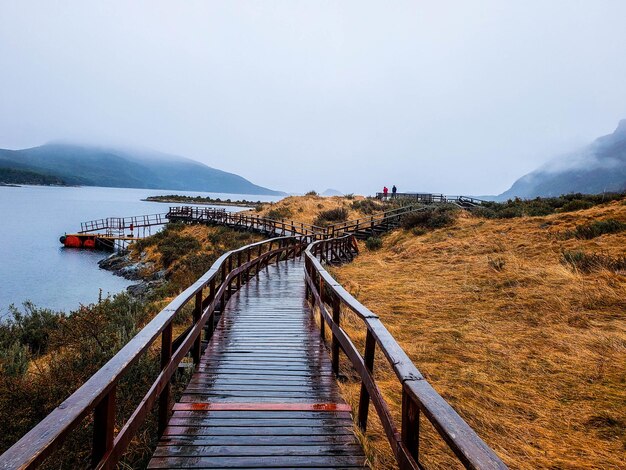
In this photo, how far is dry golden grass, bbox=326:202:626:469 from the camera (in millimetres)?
3434

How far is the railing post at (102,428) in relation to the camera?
187cm

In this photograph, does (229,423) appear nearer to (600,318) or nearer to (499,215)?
(600,318)

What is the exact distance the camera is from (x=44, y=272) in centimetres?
2566

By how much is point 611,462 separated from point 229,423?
3.17 metres

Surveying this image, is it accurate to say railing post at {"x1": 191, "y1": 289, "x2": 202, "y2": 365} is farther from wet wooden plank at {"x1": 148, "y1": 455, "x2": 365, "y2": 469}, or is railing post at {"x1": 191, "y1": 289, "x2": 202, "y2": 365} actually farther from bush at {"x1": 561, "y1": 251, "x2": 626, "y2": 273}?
bush at {"x1": 561, "y1": 251, "x2": 626, "y2": 273}

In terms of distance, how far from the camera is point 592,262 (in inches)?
345

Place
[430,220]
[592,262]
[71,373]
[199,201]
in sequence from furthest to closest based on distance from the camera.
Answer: [199,201], [430,220], [592,262], [71,373]

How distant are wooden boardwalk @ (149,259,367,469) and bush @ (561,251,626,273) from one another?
6701 mm

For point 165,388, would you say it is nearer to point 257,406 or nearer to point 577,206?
point 257,406

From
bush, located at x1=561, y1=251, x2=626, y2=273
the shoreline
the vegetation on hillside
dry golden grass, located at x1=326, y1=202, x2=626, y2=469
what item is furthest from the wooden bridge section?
the shoreline

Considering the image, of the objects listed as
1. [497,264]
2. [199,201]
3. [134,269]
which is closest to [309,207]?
[134,269]

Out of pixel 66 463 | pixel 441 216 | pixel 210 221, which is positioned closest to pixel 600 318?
pixel 66 463

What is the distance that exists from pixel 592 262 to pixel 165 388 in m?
9.52

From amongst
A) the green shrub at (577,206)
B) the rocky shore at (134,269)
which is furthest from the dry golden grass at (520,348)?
the rocky shore at (134,269)
